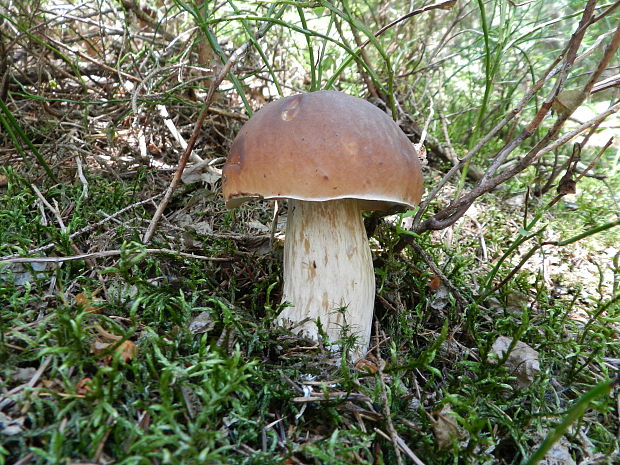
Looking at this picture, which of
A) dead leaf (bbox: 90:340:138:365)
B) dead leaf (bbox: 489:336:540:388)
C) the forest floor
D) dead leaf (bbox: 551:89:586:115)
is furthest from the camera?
dead leaf (bbox: 489:336:540:388)

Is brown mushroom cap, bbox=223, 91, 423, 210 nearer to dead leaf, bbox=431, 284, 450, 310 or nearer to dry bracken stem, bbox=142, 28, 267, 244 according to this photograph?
dry bracken stem, bbox=142, 28, 267, 244

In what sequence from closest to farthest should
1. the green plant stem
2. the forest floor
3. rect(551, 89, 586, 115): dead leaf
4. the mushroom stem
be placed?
the green plant stem → the forest floor → rect(551, 89, 586, 115): dead leaf → the mushroom stem

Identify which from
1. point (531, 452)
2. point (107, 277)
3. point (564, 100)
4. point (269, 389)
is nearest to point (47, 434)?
point (269, 389)

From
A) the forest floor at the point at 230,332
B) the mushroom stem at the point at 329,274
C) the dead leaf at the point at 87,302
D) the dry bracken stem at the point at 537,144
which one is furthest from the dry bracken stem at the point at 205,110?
the dry bracken stem at the point at 537,144

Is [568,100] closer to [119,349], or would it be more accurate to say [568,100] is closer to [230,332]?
[230,332]

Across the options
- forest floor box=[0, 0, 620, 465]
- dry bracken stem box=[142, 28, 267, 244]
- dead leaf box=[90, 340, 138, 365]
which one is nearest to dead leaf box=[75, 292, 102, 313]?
forest floor box=[0, 0, 620, 465]

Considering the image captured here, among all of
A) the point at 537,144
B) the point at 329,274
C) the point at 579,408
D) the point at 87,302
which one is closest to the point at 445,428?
the point at 579,408
